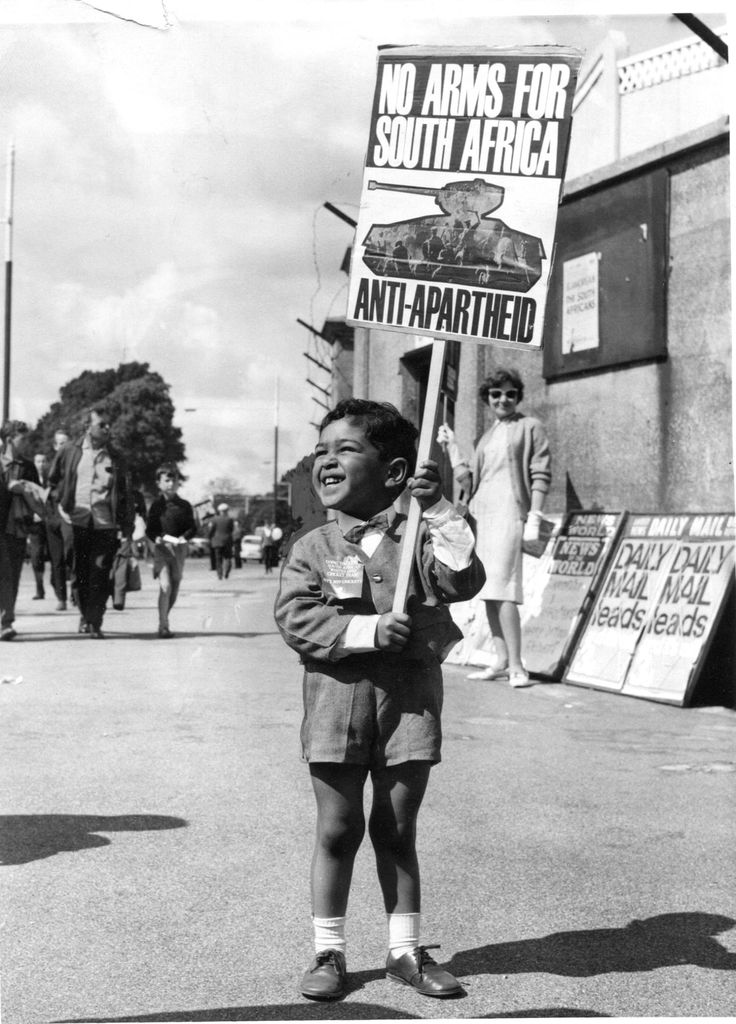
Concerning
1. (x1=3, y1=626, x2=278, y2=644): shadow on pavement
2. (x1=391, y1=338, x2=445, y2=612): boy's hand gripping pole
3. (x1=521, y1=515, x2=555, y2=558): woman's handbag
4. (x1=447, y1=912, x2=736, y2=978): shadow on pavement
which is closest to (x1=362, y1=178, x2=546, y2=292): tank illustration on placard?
(x1=391, y1=338, x2=445, y2=612): boy's hand gripping pole

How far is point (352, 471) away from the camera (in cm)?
311

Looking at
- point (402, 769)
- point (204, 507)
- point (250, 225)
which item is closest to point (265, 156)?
point (250, 225)

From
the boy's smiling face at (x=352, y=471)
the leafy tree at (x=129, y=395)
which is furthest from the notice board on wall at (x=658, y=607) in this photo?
the boy's smiling face at (x=352, y=471)

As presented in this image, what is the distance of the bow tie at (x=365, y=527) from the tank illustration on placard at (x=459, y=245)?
55 cm

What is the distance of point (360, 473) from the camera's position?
3.11m

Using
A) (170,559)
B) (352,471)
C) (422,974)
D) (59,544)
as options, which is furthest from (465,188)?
(59,544)

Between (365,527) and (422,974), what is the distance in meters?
0.99

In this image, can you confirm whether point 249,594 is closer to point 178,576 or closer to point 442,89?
point 178,576

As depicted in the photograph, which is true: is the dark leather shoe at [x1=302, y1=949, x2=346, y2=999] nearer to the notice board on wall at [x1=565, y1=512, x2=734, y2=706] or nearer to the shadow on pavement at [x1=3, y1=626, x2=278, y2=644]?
the notice board on wall at [x1=565, y1=512, x2=734, y2=706]

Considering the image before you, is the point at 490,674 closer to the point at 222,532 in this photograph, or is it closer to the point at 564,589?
the point at 564,589

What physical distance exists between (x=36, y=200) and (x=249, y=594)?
1367cm

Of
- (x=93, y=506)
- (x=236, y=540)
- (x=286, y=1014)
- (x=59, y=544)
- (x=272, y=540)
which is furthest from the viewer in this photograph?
(x=236, y=540)

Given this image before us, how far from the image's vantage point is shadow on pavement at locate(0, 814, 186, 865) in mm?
4117

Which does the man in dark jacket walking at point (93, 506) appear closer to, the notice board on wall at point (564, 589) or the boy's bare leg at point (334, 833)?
the notice board on wall at point (564, 589)
